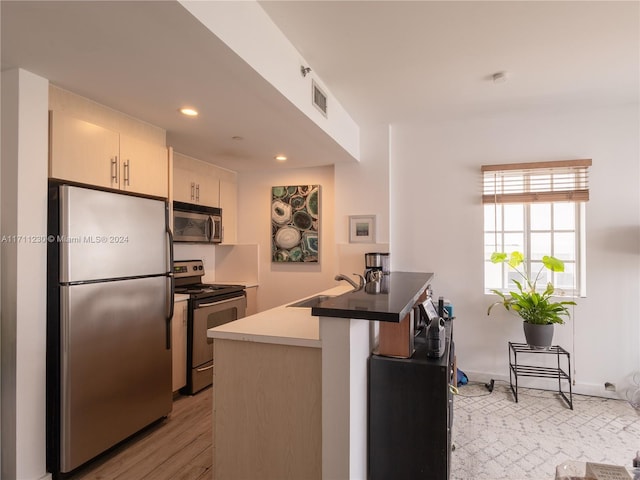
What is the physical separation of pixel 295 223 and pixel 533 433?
2879 millimetres

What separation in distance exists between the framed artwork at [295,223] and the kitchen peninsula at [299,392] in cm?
232

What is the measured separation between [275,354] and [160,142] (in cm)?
201

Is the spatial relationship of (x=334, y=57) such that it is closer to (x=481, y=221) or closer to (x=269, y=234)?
(x=481, y=221)

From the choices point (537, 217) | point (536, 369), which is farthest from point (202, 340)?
point (537, 217)

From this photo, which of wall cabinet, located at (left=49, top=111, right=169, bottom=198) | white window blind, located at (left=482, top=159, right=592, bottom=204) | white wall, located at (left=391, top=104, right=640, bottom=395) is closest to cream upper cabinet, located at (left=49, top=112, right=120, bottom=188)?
wall cabinet, located at (left=49, top=111, right=169, bottom=198)

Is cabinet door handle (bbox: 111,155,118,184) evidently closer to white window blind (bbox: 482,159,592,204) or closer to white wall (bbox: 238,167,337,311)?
white wall (bbox: 238,167,337,311)

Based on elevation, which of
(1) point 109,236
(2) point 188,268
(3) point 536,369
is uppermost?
(1) point 109,236

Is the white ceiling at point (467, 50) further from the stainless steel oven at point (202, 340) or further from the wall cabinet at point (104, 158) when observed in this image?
the stainless steel oven at point (202, 340)

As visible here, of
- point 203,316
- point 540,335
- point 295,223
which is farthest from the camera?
point 295,223

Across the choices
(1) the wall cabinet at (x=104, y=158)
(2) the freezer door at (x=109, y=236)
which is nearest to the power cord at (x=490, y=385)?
(2) the freezer door at (x=109, y=236)

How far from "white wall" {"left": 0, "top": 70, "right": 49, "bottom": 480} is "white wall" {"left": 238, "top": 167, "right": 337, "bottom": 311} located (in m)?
2.56

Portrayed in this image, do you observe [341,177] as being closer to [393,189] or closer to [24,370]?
[393,189]

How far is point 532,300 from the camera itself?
10.6ft

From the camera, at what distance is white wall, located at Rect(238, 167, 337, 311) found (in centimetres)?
420
